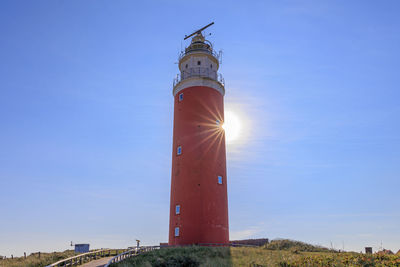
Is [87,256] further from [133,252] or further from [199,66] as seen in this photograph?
[199,66]

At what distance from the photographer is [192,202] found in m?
30.1

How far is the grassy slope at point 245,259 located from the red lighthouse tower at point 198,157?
4711mm

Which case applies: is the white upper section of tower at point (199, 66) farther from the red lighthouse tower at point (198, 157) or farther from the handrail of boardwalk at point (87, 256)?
the handrail of boardwalk at point (87, 256)

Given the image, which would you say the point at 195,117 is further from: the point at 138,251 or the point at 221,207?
the point at 138,251

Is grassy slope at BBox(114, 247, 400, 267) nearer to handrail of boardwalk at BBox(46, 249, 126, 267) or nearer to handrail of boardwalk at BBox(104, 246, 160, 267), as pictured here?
handrail of boardwalk at BBox(104, 246, 160, 267)

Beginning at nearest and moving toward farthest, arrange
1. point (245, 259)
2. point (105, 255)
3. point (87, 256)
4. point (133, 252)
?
point (245, 259) < point (133, 252) < point (87, 256) < point (105, 255)

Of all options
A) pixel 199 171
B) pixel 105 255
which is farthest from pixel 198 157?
Answer: pixel 105 255

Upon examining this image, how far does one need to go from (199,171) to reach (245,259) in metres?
11.1

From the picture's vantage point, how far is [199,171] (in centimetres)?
3075

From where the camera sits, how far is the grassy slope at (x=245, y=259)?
17.1 meters

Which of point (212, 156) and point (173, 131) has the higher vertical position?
point (173, 131)

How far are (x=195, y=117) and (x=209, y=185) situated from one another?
651 cm

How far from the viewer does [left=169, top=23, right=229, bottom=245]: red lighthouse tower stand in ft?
98.2

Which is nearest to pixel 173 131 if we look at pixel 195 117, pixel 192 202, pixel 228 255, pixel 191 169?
pixel 195 117
